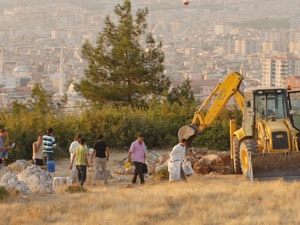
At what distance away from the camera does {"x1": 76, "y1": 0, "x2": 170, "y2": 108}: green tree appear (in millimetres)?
34594

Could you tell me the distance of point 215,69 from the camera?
175m

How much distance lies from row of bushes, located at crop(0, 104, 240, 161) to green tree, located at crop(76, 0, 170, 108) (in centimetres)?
569

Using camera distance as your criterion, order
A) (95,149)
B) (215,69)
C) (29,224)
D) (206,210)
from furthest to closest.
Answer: (215,69), (95,149), (206,210), (29,224)

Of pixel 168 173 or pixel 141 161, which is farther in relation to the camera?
pixel 168 173

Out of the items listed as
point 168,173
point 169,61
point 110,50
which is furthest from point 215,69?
point 168,173

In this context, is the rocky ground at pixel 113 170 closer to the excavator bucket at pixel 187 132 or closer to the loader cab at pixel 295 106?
the excavator bucket at pixel 187 132

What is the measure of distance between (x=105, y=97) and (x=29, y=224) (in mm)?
21548

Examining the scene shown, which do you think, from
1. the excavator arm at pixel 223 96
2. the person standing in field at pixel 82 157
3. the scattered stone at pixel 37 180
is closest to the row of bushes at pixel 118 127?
the excavator arm at pixel 223 96

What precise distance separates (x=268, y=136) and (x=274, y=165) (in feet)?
2.26

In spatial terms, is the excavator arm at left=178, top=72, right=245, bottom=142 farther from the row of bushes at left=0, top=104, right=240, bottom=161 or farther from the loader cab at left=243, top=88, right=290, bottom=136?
the row of bushes at left=0, top=104, right=240, bottom=161

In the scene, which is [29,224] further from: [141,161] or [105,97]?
[105,97]

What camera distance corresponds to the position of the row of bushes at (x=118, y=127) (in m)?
26.2

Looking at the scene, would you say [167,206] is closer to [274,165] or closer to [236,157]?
[274,165]

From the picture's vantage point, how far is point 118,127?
27.1 meters
